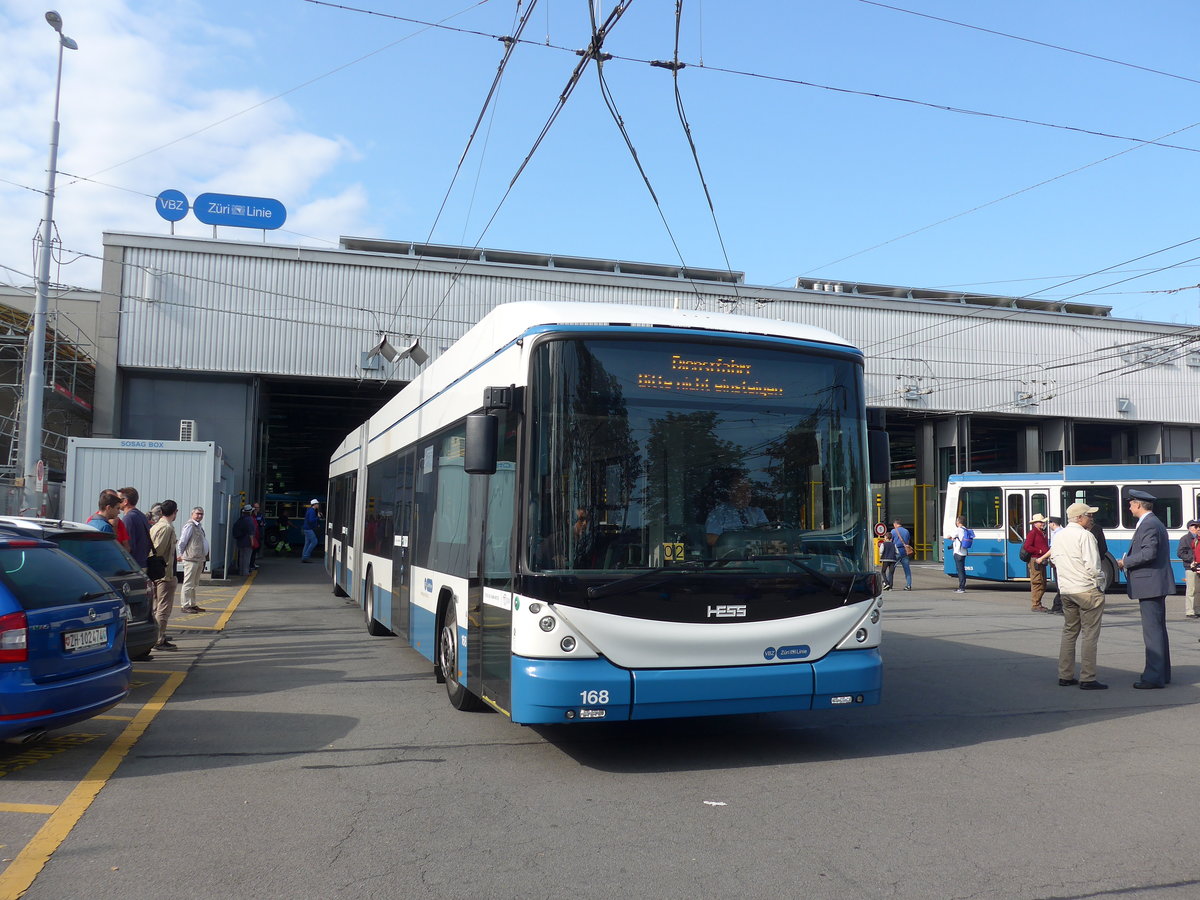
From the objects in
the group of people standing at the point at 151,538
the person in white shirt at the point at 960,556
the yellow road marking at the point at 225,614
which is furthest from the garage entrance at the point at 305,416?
the group of people standing at the point at 151,538

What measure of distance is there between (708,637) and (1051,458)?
37.2 metres

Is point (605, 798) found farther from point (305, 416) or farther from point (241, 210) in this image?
point (305, 416)

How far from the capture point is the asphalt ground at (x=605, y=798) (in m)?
4.43

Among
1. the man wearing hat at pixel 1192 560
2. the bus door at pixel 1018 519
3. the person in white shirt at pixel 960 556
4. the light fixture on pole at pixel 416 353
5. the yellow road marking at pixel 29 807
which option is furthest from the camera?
the light fixture on pole at pixel 416 353

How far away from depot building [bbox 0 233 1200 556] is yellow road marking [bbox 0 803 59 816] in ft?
67.5

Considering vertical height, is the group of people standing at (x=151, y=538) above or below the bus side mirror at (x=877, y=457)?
below

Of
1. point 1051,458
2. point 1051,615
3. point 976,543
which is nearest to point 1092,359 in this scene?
point 1051,458

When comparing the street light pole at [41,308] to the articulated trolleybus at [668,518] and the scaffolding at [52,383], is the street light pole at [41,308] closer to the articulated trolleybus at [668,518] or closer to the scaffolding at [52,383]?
the scaffolding at [52,383]

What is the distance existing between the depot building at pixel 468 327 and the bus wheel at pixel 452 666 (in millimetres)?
17191

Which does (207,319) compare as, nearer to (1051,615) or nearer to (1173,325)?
(1051,615)

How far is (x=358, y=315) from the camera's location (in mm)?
31219

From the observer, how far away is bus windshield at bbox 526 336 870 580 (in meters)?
6.28

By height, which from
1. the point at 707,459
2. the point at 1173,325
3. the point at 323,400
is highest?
the point at 1173,325

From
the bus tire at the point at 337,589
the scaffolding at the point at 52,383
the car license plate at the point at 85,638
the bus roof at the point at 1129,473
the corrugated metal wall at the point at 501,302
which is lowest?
the bus tire at the point at 337,589
